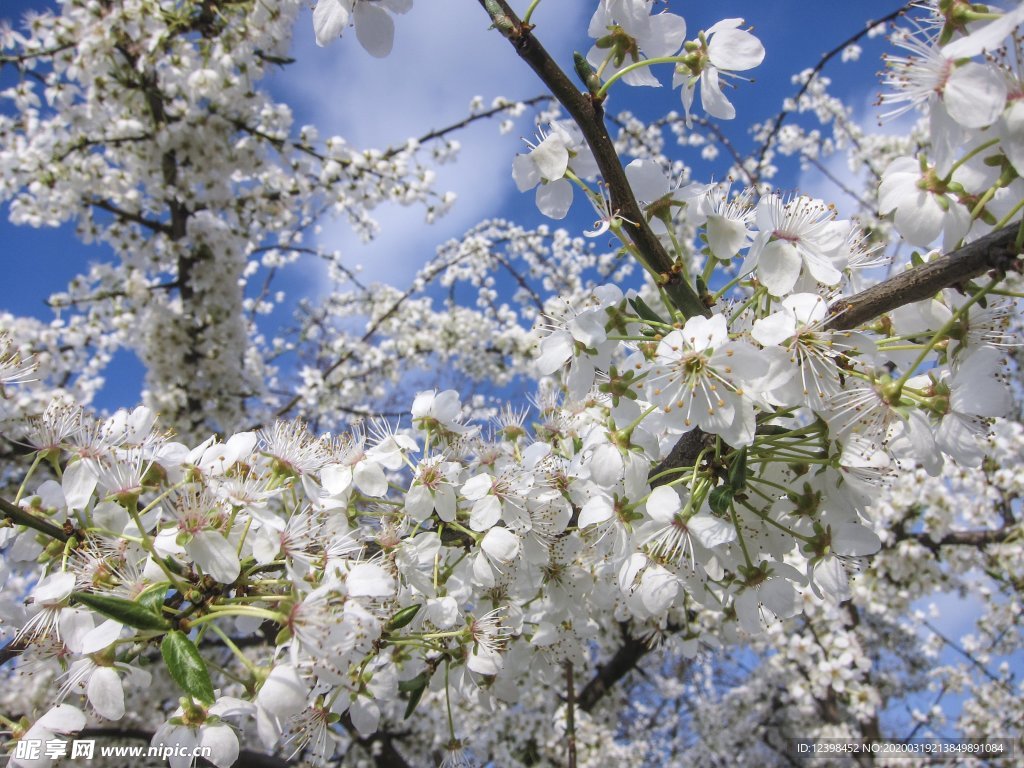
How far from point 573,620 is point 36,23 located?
16.3 feet

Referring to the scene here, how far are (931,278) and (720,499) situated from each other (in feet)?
1.67

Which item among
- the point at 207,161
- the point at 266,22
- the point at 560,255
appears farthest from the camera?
the point at 560,255

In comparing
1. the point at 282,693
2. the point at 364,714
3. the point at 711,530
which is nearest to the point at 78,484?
the point at 282,693

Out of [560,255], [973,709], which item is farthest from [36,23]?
[973,709]

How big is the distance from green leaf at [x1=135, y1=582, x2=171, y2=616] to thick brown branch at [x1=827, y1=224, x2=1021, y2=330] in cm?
118

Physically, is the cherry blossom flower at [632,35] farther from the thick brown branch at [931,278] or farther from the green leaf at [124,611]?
the green leaf at [124,611]

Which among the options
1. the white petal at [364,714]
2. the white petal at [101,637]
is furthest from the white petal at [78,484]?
the white petal at [364,714]

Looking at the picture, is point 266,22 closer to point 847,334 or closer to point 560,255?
point 847,334

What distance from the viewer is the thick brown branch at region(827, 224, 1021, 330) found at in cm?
93

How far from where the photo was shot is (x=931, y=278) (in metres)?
1.03

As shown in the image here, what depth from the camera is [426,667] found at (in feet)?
4.89

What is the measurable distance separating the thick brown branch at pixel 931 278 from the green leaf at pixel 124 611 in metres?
1.16

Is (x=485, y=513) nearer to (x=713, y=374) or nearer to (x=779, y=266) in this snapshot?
(x=713, y=374)

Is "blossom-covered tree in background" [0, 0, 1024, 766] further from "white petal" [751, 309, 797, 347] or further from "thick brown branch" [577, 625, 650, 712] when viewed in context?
"thick brown branch" [577, 625, 650, 712]
